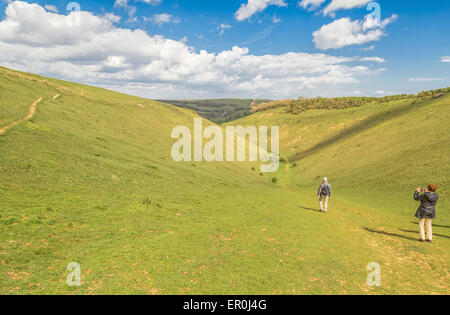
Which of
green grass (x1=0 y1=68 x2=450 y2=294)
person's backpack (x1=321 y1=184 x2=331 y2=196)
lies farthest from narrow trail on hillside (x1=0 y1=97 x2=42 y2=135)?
person's backpack (x1=321 y1=184 x2=331 y2=196)

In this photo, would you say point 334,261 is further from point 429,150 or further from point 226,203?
point 429,150

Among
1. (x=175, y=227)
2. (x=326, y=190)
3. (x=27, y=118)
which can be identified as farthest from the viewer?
(x=27, y=118)

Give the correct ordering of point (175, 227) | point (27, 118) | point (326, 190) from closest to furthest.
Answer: point (175, 227)
point (326, 190)
point (27, 118)

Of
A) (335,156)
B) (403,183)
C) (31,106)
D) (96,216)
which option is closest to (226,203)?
(96,216)

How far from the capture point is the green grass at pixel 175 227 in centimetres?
1073

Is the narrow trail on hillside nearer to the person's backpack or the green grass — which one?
the green grass

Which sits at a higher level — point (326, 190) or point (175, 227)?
point (326, 190)

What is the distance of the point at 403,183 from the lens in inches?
1454

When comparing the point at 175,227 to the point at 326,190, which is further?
the point at 326,190

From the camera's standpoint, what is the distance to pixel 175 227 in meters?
17.2

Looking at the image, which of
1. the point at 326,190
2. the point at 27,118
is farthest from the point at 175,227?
the point at 27,118

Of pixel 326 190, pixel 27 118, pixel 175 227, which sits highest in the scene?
pixel 27 118

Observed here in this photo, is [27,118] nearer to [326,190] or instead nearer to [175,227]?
[175,227]

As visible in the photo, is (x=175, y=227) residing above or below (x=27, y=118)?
below
